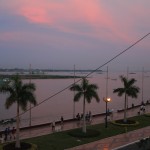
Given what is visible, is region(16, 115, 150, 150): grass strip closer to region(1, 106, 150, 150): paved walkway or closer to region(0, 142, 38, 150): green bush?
region(0, 142, 38, 150): green bush

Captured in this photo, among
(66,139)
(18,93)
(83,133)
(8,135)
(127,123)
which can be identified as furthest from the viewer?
(127,123)

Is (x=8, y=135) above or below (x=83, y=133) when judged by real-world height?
below

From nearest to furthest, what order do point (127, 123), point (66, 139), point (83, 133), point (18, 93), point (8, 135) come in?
point (18, 93) < point (66, 139) < point (83, 133) < point (8, 135) < point (127, 123)

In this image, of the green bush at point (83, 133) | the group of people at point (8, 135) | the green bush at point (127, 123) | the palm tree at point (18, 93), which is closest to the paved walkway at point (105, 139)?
the group of people at point (8, 135)

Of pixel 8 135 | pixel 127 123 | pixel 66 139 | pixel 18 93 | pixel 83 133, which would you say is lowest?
pixel 8 135

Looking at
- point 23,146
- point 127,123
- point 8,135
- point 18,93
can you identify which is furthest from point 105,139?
point 8,135

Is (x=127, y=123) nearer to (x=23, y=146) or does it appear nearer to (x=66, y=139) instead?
(x=66, y=139)

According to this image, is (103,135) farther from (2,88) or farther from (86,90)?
(2,88)

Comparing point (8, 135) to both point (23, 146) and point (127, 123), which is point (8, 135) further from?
point (127, 123)

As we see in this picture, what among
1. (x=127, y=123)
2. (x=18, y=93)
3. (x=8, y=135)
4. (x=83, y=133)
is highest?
(x=18, y=93)

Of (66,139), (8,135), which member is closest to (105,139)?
(66,139)

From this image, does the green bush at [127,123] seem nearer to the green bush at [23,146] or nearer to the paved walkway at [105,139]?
the paved walkway at [105,139]

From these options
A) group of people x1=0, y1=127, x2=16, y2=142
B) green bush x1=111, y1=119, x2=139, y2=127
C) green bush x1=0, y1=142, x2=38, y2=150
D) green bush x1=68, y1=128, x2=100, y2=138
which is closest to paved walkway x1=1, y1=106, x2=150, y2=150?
Result: group of people x1=0, y1=127, x2=16, y2=142

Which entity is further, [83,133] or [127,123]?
[127,123]
